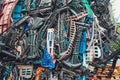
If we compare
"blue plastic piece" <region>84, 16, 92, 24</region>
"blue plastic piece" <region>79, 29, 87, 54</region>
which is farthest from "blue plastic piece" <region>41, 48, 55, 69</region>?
"blue plastic piece" <region>84, 16, 92, 24</region>

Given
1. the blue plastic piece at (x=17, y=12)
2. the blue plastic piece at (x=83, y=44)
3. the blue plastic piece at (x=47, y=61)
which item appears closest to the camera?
the blue plastic piece at (x=47, y=61)

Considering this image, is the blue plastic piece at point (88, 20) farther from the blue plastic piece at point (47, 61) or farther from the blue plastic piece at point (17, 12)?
the blue plastic piece at point (17, 12)

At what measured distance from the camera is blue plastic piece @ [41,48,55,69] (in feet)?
44.0

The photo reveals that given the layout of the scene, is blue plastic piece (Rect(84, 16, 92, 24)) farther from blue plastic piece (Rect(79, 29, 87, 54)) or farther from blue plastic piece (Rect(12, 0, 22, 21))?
blue plastic piece (Rect(12, 0, 22, 21))

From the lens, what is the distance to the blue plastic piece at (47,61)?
13.4 m

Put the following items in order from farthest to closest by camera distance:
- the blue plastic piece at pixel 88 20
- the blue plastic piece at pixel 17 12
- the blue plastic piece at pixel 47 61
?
1. the blue plastic piece at pixel 17 12
2. the blue plastic piece at pixel 88 20
3. the blue plastic piece at pixel 47 61

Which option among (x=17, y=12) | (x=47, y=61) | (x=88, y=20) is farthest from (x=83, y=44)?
(x=17, y=12)

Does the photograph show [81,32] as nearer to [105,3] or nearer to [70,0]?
[70,0]

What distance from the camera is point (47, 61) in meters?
13.5

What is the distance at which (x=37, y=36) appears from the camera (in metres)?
13.9

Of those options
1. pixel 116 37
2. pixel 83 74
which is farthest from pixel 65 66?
pixel 116 37

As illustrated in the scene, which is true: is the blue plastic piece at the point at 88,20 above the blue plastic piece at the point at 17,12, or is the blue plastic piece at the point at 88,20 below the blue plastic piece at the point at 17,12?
below

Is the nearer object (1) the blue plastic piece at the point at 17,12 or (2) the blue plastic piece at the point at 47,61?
(2) the blue plastic piece at the point at 47,61

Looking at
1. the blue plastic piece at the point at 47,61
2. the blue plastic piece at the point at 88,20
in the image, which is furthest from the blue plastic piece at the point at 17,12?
the blue plastic piece at the point at 88,20
